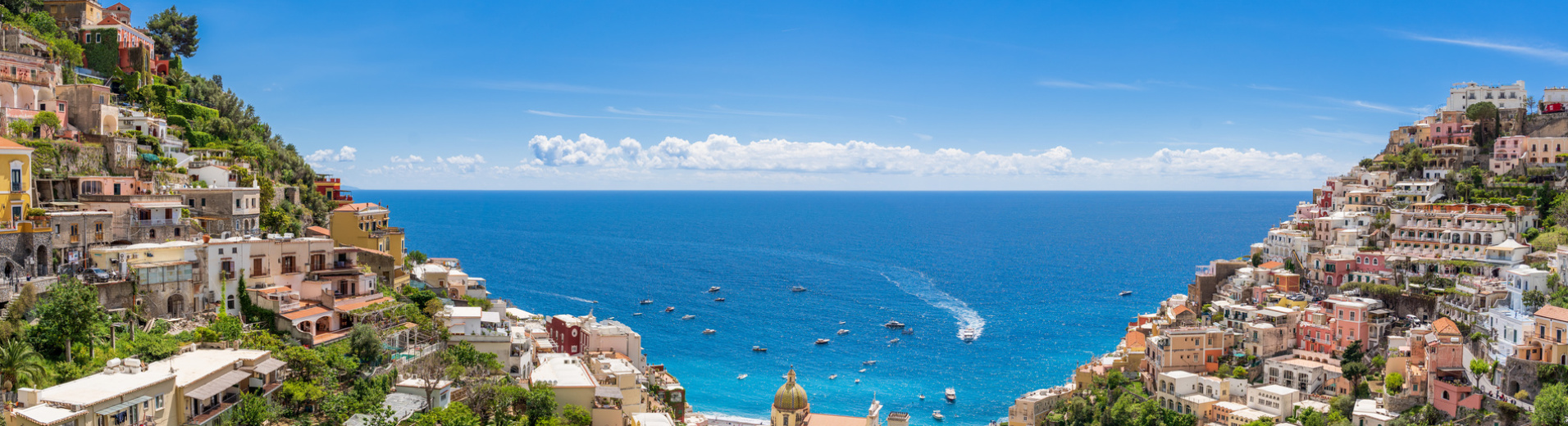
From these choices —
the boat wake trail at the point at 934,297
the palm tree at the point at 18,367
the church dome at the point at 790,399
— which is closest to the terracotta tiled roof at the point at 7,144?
the palm tree at the point at 18,367

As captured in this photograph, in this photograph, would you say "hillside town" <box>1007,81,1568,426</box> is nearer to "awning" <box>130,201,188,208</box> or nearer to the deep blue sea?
the deep blue sea

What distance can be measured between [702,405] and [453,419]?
26.0m

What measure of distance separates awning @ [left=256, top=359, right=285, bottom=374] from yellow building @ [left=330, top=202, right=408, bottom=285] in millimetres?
13756

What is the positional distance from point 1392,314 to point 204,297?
56.5 m

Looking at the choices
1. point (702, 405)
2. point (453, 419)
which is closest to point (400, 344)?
point (453, 419)

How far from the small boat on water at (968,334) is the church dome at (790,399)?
31.9 meters

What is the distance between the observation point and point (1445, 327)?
45.1 metres

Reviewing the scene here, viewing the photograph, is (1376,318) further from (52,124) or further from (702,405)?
(52,124)

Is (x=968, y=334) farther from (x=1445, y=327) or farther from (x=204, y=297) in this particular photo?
(x=204, y=297)

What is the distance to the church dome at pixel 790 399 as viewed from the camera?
158ft

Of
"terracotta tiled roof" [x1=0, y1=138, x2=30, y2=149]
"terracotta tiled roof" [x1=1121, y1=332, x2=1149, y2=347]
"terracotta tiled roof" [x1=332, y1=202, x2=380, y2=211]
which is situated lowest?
"terracotta tiled roof" [x1=1121, y1=332, x2=1149, y2=347]

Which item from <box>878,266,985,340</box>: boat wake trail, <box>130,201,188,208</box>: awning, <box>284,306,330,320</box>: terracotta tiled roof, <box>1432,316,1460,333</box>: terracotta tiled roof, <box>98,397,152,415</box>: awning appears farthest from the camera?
<box>878,266,985,340</box>: boat wake trail

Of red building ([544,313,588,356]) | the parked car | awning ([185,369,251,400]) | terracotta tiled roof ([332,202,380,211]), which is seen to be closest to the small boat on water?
red building ([544,313,588,356])

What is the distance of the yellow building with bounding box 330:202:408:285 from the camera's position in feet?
160
